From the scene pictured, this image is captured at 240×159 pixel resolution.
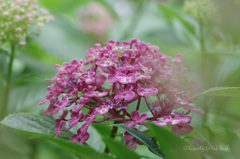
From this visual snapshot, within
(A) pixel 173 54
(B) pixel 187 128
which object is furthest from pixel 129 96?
(A) pixel 173 54

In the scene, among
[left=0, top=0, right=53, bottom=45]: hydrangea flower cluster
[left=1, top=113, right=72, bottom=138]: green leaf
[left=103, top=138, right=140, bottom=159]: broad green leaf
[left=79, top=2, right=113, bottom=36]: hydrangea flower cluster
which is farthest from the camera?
[left=79, top=2, right=113, bottom=36]: hydrangea flower cluster

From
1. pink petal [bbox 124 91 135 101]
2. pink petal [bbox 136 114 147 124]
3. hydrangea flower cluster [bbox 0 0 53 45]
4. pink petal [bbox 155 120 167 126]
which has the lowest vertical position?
pink petal [bbox 155 120 167 126]

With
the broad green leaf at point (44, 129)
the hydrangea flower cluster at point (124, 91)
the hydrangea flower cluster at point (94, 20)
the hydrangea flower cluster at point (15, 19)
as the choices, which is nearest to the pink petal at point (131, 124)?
the hydrangea flower cluster at point (124, 91)

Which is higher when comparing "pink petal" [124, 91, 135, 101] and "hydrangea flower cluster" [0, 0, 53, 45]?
"hydrangea flower cluster" [0, 0, 53, 45]

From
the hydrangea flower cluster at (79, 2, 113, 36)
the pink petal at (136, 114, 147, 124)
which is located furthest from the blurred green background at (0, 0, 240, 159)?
the pink petal at (136, 114, 147, 124)

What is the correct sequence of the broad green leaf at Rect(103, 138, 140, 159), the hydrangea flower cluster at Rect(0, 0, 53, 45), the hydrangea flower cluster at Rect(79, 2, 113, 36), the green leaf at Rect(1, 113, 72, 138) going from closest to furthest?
the broad green leaf at Rect(103, 138, 140, 159) < the green leaf at Rect(1, 113, 72, 138) < the hydrangea flower cluster at Rect(0, 0, 53, 45) < the hydrangea flower cluster at Rect(79, 2, 113, 36)

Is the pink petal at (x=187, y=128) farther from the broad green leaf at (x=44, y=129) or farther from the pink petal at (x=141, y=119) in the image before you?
the broad green leaf at (x=44, y=129)

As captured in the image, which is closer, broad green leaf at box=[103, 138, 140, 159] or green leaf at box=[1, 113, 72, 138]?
broad green leaf at box=[103, 138, 140, 159]

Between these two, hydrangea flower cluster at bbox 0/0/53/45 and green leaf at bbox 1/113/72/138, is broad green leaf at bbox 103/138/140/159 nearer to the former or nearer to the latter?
green leaf at bbox 1/113/72/138
